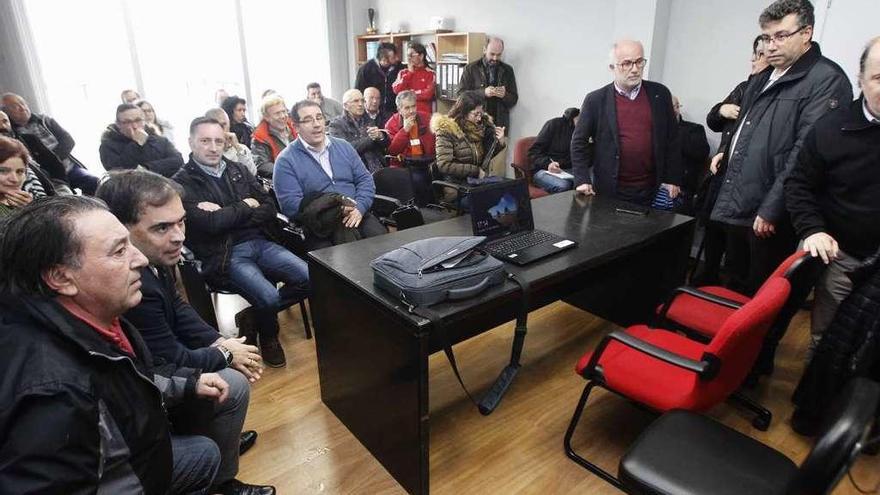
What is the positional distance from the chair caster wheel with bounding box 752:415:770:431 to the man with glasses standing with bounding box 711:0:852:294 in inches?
22.2

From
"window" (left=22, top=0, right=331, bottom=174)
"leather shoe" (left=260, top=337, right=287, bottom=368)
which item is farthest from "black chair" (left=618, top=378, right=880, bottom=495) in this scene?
"window" (left=22, top=0, right=331, bottom=174)

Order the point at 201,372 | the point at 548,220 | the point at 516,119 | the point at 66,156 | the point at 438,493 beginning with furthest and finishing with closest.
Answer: the point at 516,119 → the point at 66,156 → the point at 548,220 → the point at 438,493 → the point at 201,372

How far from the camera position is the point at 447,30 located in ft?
17.6

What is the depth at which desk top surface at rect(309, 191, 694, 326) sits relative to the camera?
4.97 feet

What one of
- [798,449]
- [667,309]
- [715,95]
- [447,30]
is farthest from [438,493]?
[447,30]

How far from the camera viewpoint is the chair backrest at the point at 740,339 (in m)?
1.28

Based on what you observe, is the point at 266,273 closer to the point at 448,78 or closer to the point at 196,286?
the point at 196,286

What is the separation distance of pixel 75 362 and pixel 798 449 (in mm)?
2337

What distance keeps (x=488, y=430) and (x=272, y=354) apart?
1131 mm

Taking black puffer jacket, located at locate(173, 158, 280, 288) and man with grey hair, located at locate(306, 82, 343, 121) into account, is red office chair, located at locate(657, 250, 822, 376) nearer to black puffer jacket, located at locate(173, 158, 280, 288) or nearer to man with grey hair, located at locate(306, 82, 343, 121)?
black puffer jacket, located at locate(173, 158, 280, 288)

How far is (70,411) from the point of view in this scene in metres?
0.84

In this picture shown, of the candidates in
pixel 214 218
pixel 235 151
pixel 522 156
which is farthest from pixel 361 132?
pixel 214 218

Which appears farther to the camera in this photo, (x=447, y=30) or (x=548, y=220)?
(x=447, y=30)

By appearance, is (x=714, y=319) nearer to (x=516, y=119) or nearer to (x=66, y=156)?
(x=516, y=119)
